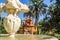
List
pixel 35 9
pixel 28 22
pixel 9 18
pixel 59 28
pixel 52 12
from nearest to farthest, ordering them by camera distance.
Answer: pixel 9 18 → pixel 28 22 → pixel 59 28 → pixel 52 12 → pixel 35 9

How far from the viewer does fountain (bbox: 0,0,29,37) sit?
9906mm

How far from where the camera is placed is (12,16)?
32.9ft

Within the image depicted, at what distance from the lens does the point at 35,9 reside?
37062 mm

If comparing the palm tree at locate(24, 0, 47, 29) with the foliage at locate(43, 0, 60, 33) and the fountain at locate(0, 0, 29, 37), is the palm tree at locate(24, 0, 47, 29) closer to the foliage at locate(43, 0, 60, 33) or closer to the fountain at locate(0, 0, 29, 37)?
the foliage at locate(43, 0, 60, 33)

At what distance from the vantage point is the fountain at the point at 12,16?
9.91 meters

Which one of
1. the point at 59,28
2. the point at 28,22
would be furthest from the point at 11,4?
the point at 59,28

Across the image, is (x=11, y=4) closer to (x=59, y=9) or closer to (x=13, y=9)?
(x=13, y=9)

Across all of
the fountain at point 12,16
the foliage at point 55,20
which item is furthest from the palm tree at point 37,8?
the fountain at point 12,16

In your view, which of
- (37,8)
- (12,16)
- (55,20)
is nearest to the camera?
(12,16)

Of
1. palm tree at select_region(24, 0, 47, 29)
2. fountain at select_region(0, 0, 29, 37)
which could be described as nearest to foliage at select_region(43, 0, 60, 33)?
fountain at select_region(0, 0, 29, 37)

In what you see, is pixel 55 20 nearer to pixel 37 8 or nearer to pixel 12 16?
pixel 12 16

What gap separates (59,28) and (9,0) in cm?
1260

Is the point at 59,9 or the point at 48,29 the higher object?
the point at 59,9

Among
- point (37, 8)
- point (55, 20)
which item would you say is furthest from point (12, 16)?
point (37, 8)
